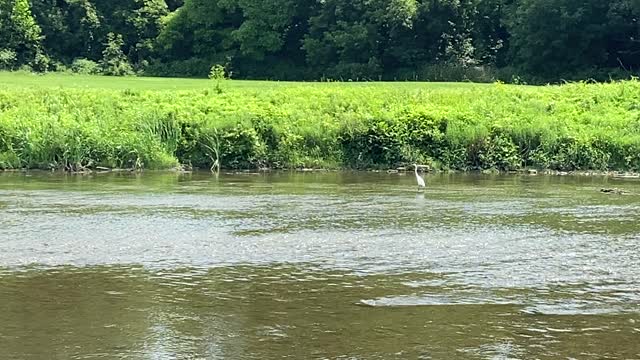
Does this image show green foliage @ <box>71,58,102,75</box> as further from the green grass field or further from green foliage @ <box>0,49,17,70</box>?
the green grass field

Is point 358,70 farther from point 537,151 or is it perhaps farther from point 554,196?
point 554,196

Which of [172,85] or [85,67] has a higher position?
[85,67]

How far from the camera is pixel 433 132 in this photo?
30375 millimetres

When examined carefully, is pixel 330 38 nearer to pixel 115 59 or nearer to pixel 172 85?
pixel 115 59

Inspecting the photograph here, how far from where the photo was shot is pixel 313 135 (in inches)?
1208

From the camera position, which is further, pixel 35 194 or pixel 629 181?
pixel 629 181

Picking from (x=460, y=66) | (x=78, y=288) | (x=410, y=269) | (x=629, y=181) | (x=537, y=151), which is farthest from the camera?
(x=460, y=66)

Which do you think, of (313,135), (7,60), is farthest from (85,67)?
(313,135)

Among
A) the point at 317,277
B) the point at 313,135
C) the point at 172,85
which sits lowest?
the point at 317,277

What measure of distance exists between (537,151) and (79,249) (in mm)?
19153

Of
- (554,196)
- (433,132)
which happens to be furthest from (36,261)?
(433,132)

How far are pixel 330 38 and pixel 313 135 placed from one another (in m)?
34.6

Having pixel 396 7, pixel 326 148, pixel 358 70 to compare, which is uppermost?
pixel 396 7

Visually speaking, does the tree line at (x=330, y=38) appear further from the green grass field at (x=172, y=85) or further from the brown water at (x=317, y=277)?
the brown water at (x=317, y=277)
